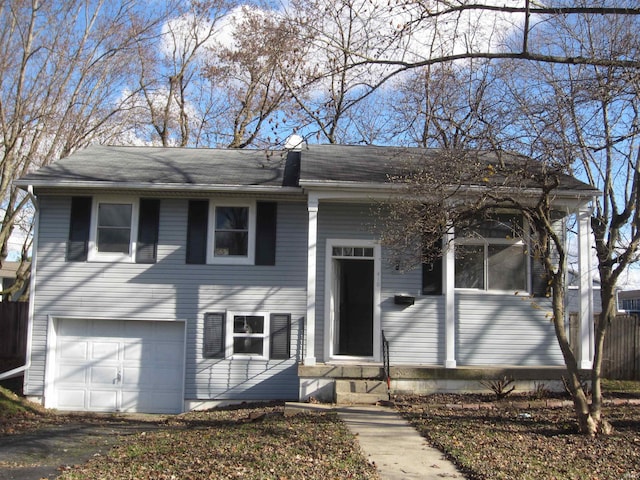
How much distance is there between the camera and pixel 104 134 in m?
22.4

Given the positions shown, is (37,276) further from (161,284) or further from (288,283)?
(288,283)

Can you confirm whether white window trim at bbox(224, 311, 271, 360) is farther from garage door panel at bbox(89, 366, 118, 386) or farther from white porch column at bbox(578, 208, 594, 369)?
white porch column at bbox(578, 208, 594, 369)

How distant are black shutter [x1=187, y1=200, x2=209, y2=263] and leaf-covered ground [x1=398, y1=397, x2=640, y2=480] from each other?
201 inches

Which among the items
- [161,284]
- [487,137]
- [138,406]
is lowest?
Result: [138,406]

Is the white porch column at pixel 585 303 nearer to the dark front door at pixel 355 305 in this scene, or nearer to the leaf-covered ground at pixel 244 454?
the dark front door at pixel 355 305

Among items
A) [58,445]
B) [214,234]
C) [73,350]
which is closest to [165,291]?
[214,234]

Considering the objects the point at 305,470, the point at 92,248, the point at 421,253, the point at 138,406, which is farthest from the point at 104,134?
the point at 305,470

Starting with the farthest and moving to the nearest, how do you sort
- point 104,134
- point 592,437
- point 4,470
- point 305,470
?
1. point 104,134
2. point 592,437
3. point 4,470
4. point 305,470

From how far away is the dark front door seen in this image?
508 inches

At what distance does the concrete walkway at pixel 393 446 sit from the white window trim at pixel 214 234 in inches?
145

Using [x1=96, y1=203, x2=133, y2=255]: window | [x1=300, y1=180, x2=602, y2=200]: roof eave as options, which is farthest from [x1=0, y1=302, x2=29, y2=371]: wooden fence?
[x1=300, y1=180, x2=602, y2=200]: roof eave

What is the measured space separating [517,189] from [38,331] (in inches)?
383

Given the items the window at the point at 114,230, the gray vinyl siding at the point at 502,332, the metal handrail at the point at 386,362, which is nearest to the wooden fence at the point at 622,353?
the gray vinyl siding at the point at 502,332

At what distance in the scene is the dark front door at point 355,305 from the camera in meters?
12.9
